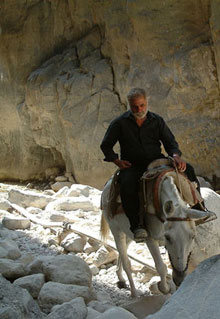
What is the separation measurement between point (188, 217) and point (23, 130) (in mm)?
9824

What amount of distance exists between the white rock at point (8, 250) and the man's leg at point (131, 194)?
72.9 inches

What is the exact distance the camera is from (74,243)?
5746mm

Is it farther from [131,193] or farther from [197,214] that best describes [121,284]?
[197,214]

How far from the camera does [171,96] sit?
29.2 ft

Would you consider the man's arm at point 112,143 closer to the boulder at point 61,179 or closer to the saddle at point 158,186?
the saddle at point 158,186

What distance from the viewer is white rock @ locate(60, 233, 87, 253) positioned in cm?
571

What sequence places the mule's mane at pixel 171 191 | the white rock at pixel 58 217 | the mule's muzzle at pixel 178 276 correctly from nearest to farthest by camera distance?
the mule's muzzle at pixel 178 276 < the mule's mane at pixel 171 191 < the white rock at pixel 58 217

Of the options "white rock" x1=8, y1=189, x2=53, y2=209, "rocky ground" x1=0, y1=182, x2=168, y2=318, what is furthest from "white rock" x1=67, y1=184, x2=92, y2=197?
"white rock" x1=8, y1=189, x2=53, y2=209

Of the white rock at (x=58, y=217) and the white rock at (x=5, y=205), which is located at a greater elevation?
the white rock at (x=5, y=205)

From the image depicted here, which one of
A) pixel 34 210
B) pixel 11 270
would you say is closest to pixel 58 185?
pixel 34 210

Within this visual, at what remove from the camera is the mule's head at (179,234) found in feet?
10.6

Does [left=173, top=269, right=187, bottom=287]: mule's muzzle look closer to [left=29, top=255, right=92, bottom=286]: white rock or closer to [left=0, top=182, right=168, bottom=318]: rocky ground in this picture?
[left=0, top=182, right=168, bottom=318]: rocky ground

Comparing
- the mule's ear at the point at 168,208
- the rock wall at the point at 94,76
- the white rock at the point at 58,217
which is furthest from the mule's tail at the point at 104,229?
the rock wall at the point at 94,76

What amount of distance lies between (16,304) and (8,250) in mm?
2230
